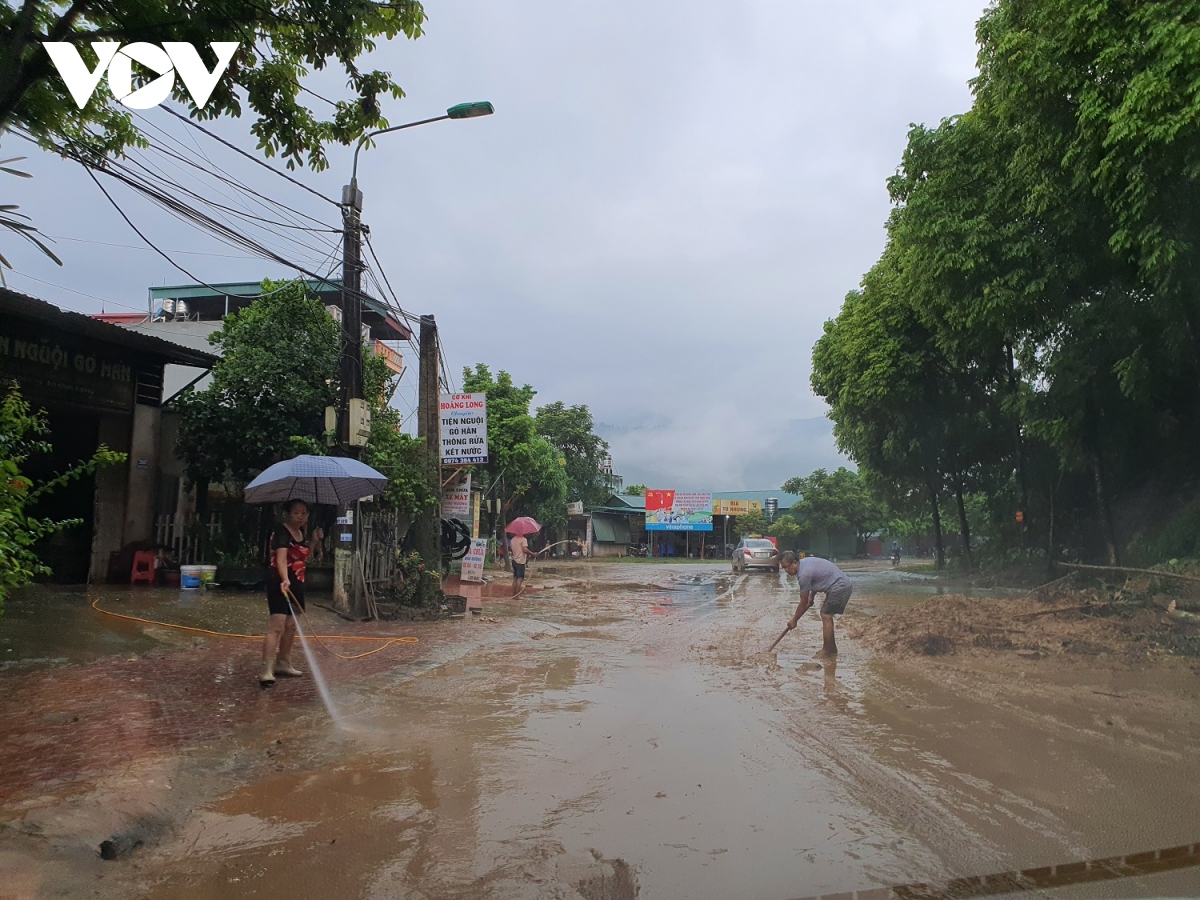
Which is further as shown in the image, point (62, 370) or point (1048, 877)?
point (62, 370)

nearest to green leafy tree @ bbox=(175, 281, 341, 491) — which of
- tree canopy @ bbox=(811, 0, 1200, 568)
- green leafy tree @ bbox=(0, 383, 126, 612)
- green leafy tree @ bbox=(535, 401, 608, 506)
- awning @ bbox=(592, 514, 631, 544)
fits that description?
green leafy tree @ bbox=(0, 383, 126, 612)

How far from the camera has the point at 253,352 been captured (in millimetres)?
15102

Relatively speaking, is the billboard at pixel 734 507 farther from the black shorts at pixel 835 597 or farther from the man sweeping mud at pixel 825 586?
the black shorts at pixel 835 597

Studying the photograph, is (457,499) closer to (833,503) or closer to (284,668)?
(284,668)

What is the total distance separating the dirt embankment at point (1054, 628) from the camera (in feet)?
30.5

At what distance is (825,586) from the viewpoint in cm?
1023

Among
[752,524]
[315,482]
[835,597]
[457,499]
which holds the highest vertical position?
[752,524]

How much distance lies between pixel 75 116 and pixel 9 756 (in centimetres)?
397

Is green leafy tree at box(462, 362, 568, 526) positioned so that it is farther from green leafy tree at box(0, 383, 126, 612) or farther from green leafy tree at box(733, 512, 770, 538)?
green leafy tree at box(0, 383, 126, 612)

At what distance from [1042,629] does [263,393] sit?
13.1 m

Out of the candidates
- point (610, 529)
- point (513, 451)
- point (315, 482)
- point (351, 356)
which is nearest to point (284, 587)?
point (315, 482)

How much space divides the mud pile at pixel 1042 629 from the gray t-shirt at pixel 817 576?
1050 millimetres

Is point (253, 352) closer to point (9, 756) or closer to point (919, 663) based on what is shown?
point (9, 756)

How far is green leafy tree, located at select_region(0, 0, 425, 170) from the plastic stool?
947 cm
